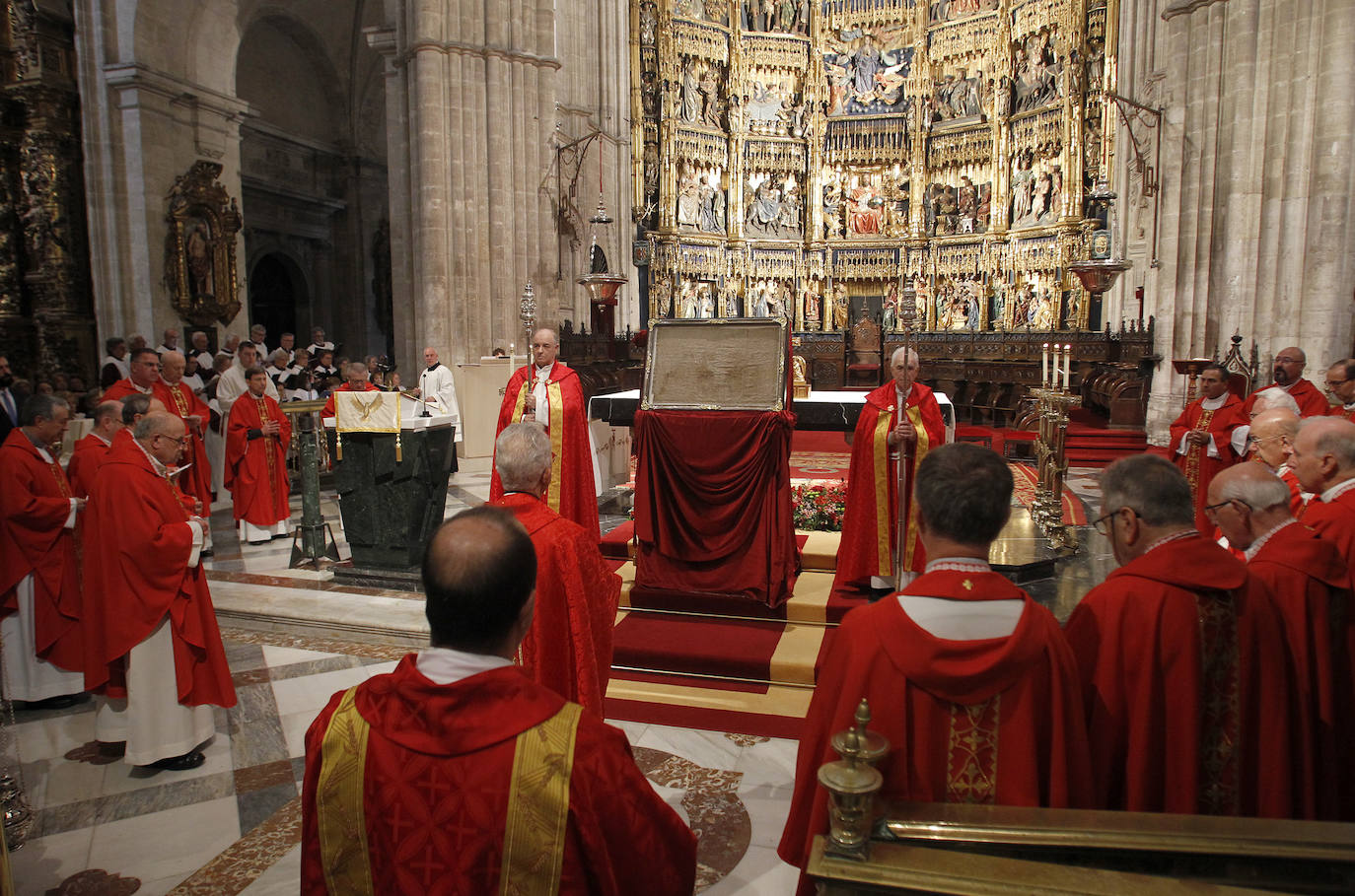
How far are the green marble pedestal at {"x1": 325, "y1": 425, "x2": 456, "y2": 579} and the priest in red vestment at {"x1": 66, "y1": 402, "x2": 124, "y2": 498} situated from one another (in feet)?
7.15

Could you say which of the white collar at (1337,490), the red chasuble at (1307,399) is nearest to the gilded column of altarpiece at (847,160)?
the red chasuble at (1307,399)

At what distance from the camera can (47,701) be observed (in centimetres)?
471

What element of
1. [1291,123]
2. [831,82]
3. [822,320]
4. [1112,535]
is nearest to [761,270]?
[822,320]

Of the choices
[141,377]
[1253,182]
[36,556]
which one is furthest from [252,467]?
[1253,182]

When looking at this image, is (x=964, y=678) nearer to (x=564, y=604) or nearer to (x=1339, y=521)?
(x=564, y=604)

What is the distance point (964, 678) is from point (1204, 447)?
19.2 ft

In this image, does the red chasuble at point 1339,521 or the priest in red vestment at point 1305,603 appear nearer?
the priest in red vestment at point 1305,603

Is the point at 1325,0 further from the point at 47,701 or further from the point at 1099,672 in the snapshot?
the point at 47,701

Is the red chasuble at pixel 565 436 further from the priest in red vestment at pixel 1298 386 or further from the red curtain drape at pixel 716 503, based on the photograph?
the priest in red vestment at pixel 1298 386

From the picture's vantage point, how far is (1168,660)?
1.99 metres

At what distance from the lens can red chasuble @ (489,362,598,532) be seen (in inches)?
237

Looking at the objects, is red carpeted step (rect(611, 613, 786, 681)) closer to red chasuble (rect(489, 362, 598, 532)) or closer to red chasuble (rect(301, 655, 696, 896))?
red chasuble (rect(489, 362, 598, 532))

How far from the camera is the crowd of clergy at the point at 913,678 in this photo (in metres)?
1.43

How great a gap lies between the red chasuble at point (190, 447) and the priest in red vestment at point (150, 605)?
12.1 ft
